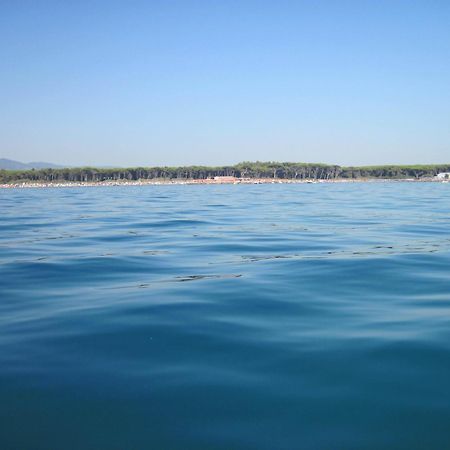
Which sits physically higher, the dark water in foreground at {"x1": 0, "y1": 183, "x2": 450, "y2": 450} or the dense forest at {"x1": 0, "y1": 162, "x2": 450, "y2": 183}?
the dense forest at {"x1": 0, "y1": 162, "x2": 450, "y2": 183}

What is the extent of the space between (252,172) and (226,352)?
553 feet

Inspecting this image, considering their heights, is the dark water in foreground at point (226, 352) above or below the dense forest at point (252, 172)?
below

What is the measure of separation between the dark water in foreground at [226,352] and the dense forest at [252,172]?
149m

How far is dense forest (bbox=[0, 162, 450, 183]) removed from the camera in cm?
15425

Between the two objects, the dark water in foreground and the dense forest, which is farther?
the dense forest

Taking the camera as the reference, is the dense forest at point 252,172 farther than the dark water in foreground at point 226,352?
Yes

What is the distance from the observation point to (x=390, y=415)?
3.33m

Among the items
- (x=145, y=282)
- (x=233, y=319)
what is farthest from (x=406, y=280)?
(x=145, y=282)

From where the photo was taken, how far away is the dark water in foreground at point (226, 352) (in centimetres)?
319

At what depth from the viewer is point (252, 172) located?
171625mm

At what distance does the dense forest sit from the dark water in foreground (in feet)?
490

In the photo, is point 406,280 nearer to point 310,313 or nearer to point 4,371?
point 310,313

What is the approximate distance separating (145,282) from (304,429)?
4.77 m

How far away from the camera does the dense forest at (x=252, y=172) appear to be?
6073 inches
